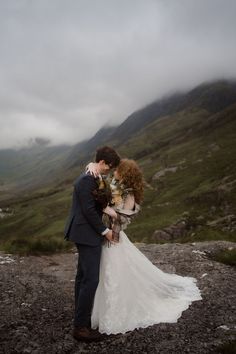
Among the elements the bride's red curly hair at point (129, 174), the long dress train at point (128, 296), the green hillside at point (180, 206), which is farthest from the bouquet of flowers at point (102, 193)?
the green hillside at point (180, 206)

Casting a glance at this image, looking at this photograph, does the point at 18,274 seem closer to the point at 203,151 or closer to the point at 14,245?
the point at 14,245

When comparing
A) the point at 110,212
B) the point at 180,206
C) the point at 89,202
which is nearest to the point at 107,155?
the point at 89,202

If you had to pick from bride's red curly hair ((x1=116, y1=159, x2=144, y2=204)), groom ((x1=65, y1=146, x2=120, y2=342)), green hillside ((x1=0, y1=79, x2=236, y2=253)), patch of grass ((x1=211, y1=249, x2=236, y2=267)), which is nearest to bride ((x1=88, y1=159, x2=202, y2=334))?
bride's red curly hair ((x1=116, y1=159, x2=144, y2=204))

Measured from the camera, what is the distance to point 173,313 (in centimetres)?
1166

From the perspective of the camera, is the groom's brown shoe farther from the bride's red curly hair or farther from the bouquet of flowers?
the bride's red curly hair

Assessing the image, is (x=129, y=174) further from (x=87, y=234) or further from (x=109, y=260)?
(x=109, y=260)

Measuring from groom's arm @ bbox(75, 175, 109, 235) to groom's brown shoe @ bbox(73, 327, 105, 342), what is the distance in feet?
7.71

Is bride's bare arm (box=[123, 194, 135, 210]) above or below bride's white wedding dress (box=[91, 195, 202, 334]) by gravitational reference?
above

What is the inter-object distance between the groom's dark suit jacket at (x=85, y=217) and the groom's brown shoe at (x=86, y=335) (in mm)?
2014

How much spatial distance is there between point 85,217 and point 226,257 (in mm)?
9405

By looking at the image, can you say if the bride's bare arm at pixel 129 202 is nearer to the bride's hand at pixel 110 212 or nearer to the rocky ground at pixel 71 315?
the bride's hand at pixel 110 212

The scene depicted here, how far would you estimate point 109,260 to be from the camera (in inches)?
438

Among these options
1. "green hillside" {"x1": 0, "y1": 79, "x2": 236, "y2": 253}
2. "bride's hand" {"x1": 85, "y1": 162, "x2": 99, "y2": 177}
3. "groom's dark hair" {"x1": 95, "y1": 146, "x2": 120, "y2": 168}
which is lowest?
"green hillside" {"x1": 0, "y1": 79, "x2": 236, "y2": 253}

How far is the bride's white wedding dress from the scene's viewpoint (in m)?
10.9
